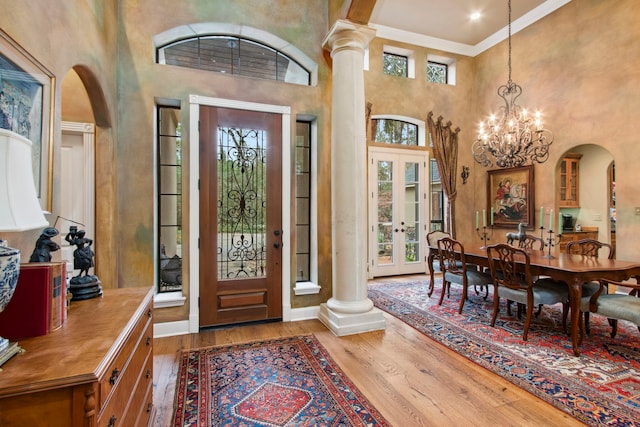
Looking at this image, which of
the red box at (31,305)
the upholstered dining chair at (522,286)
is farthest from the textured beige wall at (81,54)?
the upholstered dining chair at (522,286)

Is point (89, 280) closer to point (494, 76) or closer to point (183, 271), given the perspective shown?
point (183, 271)

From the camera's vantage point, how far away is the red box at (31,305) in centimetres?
114

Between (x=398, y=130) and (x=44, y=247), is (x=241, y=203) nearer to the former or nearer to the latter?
(x=44, y=247)

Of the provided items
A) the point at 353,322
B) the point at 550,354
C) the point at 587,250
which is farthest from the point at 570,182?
the point at 353,322

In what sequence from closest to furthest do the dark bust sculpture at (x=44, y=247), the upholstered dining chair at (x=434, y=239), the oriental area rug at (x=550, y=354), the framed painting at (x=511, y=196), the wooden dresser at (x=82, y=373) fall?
the wooden dresser at (x=82, y=373)
the dark bust sculpture at (x=44, y=247)
the oriental area rug at (x=550, y=354)
the upholstered dining chair at (x=434, y=239)
the framed painting at (x=511, y=196)

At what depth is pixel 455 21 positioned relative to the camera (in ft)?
19.9

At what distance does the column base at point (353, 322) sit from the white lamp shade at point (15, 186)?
110 inches

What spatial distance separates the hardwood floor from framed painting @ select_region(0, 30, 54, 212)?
5.32 feet

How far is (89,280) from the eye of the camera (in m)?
1.69

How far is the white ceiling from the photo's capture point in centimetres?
559

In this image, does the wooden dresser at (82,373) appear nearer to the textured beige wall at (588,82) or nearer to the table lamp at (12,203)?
the table lamp at (12,203)

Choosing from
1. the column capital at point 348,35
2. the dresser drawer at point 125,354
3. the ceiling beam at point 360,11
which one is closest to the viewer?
the dresser drawer at point 125,354

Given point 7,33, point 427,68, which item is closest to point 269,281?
point 7,33

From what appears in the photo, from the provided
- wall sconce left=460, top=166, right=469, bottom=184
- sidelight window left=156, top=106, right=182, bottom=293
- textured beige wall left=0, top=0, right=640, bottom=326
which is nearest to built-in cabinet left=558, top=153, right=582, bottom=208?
textured beige wall left=0, top=0, right=640, bottom=326
